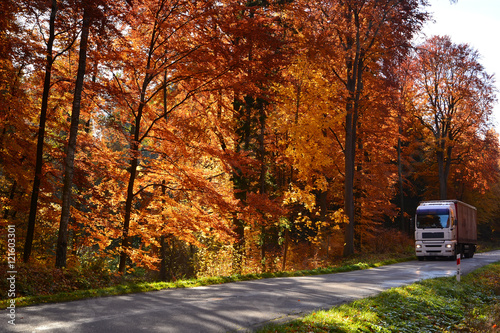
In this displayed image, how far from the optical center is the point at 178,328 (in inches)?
253

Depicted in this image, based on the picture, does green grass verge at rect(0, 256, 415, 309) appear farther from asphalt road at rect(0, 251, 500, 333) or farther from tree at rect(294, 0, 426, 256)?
tree at rect(294, 0, 426, 256)

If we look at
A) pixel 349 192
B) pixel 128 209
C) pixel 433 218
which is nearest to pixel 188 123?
pixel 128 209

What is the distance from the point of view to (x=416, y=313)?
948 cm

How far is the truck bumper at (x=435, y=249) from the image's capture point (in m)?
24.5

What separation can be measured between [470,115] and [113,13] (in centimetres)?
3420

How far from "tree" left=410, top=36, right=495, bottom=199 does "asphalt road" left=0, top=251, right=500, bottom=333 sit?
1177 inches

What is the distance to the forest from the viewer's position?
43.8ft

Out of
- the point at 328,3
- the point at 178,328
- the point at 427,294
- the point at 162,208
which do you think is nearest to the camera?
the point at 178,328

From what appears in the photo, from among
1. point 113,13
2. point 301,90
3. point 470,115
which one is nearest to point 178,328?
point 113,13

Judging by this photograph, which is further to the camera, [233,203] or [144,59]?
[233,203]

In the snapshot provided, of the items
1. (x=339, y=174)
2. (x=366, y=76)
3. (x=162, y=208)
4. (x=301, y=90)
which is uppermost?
(x=366, y=76)

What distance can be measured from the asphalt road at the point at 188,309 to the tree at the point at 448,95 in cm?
2989

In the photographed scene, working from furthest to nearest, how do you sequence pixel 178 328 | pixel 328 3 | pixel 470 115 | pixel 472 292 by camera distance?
pixel 470 115 < pixel 328 3 < pixel 472 292 < pixel 178 328

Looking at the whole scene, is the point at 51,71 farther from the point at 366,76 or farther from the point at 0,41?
the point at 366,76
